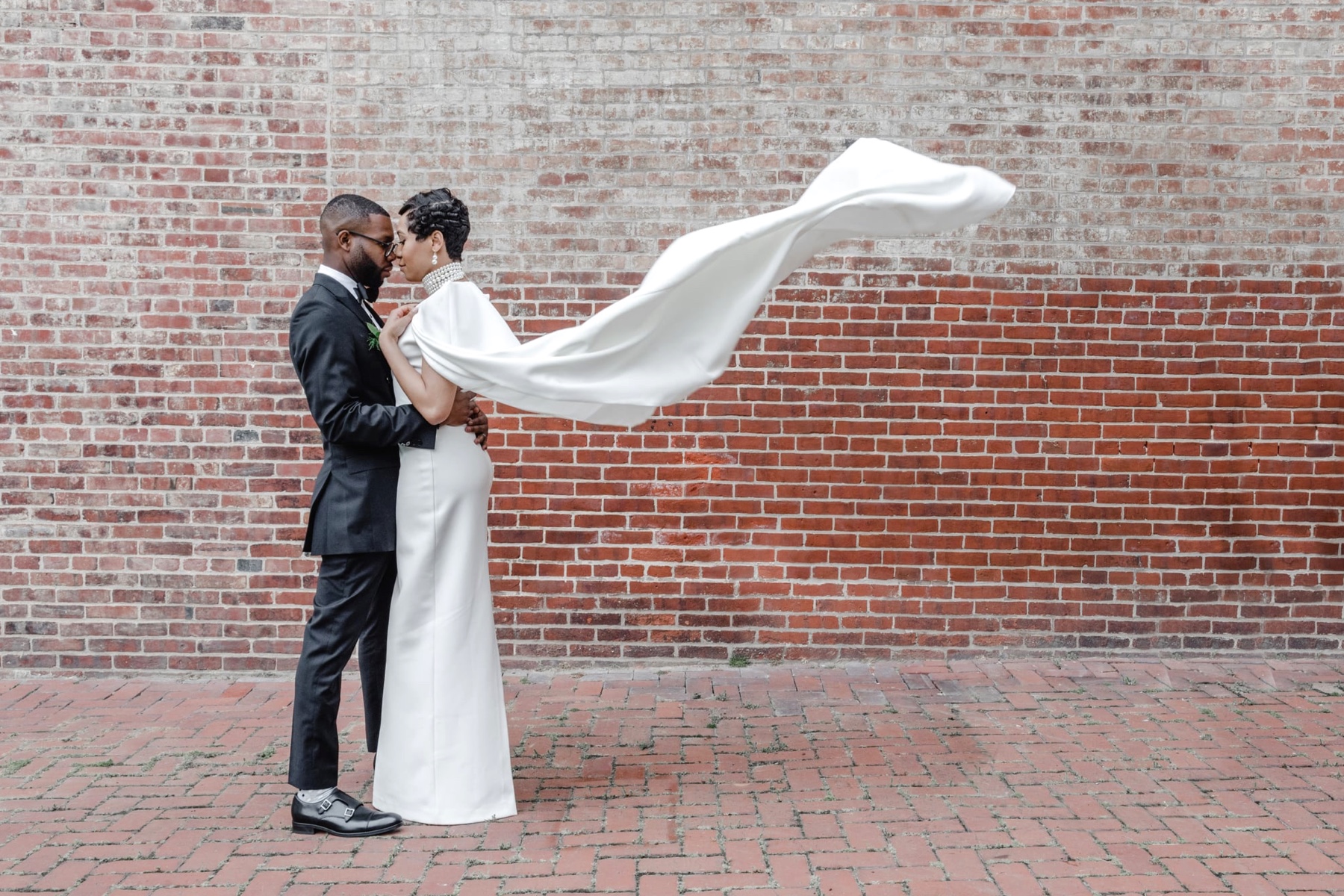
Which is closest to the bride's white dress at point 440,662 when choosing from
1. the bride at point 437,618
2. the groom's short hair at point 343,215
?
the bride at point 437,618

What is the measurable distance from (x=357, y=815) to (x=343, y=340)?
63.2 inches

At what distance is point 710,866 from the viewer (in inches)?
137

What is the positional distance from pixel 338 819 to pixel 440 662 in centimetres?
61

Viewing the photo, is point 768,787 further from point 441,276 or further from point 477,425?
point 441,276

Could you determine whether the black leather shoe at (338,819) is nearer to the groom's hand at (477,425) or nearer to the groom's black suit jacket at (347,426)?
the groom's black suit jacket at (347,426)

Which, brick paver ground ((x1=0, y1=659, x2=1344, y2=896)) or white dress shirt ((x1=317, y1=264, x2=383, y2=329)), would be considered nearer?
brick paver ground ((x1=0, y1=659, x2=1344, y2=896))

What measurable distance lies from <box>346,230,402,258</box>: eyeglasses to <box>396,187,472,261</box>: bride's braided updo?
4.6 inches

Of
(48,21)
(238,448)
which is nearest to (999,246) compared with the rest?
(238,448)

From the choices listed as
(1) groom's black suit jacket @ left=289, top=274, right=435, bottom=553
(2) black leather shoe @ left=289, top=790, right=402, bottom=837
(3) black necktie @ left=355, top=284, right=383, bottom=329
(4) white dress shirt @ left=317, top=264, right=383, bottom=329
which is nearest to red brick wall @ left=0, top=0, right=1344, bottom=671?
(3) black necktie @ left=355, top=284, right=383, bottom=329

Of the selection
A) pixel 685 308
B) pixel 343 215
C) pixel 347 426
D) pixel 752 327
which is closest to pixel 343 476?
pixel 347 426

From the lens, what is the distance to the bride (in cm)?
383

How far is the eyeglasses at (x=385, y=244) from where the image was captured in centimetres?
391

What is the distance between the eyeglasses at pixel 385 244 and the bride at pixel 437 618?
111 mm

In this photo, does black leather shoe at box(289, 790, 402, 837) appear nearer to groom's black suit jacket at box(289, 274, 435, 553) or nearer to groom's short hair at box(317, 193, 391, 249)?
groom's black suit jacket at box(289, 274, 435, 553)
